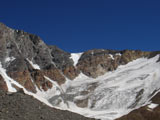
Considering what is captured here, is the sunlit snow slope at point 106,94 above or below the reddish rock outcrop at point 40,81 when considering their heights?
below

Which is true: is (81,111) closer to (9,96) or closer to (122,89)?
(122,89)

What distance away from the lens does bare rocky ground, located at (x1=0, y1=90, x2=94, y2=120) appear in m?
35.8

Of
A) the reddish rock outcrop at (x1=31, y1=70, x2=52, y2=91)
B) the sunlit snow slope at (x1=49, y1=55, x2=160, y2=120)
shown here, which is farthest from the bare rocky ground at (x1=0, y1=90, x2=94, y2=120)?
the reddish rock outcrop at (x1=31, y1=70, x2=52, y2=91)

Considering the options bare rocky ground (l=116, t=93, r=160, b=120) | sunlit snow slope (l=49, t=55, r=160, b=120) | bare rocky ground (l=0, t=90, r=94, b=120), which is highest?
sunlit snow slope (l=49, t=55, r=160, b=120)

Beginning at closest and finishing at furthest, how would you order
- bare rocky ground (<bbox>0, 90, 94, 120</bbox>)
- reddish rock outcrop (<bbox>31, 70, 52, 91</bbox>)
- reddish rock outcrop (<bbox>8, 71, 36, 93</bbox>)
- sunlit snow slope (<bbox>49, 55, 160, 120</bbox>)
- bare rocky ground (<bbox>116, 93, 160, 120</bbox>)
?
bare rocky ground (<bbox>0, 90, 94, 120</bbox>) < bare rocky ground (<bbox>116, 93, 160, 120</bbox>) < sunlit snow slope (<bbox>49, 55, 160, 120</bbox>) < reddish rock outcrop (<bbox>8, 71, 36, 93</bbox>) < reddish rock outcrop (<bbox>31, 70, 52, 91</bbox>)

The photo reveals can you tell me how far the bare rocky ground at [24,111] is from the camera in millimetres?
35838

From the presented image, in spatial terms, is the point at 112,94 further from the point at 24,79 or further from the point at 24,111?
the point at 24,111

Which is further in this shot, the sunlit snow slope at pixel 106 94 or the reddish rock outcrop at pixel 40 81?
the reddish rock outcrop at pixel 40 81

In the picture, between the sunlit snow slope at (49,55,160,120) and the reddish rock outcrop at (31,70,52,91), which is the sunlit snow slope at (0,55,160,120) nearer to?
the sunlit snow slope at (49,55,160,120)

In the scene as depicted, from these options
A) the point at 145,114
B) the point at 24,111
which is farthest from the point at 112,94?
the point at 24,111

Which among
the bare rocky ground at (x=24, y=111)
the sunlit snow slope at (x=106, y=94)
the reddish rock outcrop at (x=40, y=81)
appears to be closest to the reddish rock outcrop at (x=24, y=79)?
the sunlit snow slope at (x=106, y=94)

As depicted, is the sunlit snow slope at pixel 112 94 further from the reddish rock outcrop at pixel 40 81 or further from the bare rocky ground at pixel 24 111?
→ the bare rocky ground at pixel 24 111

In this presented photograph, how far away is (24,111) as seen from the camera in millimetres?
38000

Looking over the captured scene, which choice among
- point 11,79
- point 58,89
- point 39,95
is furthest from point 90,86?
point 11,79
